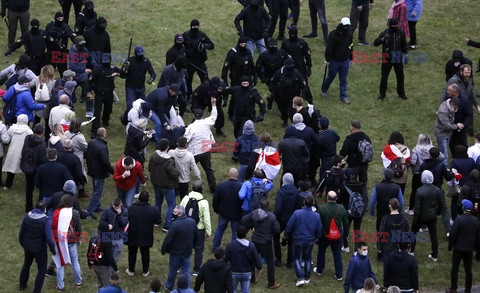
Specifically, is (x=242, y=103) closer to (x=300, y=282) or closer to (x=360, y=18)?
(x=300, y=282)

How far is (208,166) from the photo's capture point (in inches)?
967

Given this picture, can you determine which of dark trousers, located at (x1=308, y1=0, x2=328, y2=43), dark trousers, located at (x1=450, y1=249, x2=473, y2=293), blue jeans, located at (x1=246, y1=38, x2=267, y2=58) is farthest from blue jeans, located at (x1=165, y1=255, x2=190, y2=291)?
dark trousers, located at (x1=308, y1=0, x2=328, y2=43)

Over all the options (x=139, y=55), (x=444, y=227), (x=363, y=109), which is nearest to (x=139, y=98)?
(x=139, y=55)

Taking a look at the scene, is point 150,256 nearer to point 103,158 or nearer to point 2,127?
point 103,158

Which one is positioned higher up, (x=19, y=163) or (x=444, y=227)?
(x=19, y=163)

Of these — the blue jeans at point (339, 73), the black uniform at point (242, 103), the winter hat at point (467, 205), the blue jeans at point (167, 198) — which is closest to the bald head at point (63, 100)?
the blue jeans at point (167, 198)

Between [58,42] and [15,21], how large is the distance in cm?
229

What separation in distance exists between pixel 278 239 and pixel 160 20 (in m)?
12.0

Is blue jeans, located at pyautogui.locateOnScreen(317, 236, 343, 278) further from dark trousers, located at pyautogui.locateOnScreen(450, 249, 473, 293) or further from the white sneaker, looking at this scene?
dark trousers, located at pyautogui.locateOnScreen(450, 249, 473, 293)

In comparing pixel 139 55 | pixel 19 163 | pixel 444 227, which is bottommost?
pixel 444 227

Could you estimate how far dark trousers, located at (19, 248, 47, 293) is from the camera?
2078 centimetres

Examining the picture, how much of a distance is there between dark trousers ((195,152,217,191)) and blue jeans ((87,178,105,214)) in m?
2.19

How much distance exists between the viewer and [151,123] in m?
28.0

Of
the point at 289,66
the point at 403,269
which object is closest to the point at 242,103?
the point at 289,66
